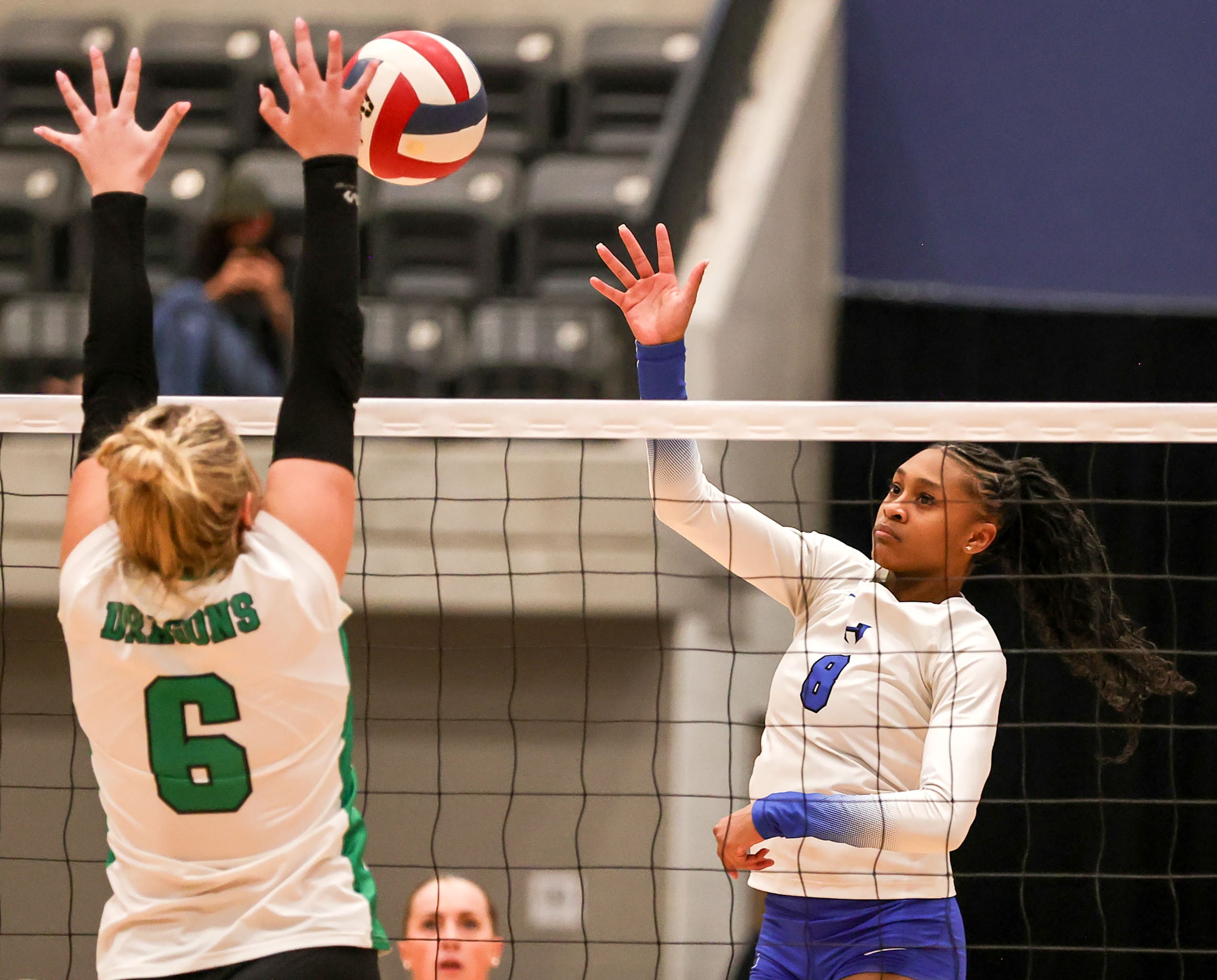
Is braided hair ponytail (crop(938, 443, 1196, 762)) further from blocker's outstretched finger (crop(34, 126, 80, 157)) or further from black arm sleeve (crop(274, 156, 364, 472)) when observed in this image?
blocker's outstretched finger (crop(34, 126, 80, 157))

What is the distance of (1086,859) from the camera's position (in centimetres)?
659

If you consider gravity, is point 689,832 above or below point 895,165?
below

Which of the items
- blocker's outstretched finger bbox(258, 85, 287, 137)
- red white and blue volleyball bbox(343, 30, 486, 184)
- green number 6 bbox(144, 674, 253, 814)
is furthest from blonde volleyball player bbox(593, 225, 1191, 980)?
green number 6 bbox(144, 674, 253, 814)

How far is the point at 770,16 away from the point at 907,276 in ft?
4.84

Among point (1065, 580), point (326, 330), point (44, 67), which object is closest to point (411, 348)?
point (44, 67)

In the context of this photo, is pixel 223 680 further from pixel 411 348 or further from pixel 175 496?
pixel 411 348

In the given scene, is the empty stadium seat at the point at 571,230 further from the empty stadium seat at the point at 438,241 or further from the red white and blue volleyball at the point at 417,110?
the red white and blue volleyball at the point at 417,110

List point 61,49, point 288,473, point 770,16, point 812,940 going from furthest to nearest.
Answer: point 61,49 → point 770,16 → point 812,940 → point 288,473

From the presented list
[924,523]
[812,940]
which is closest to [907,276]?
[924,523]

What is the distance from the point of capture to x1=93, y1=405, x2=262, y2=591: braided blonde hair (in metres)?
2.11

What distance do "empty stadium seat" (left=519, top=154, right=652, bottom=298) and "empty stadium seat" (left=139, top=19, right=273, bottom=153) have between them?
1798 millimetres

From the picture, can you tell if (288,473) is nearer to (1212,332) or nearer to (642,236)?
(642,236)

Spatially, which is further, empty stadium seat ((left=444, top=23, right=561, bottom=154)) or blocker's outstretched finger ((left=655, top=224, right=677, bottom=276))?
empty stadium seat ((left=444, top=23, right=561, bottom=154))

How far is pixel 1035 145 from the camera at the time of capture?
8.09m
